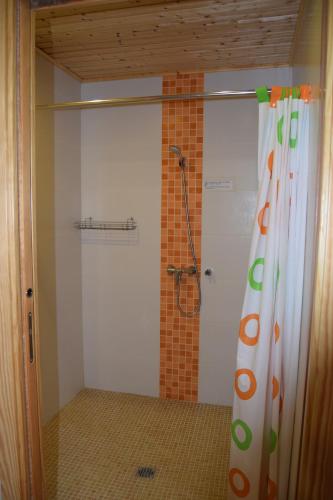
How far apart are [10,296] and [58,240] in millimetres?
1729

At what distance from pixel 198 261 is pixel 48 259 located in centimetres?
111

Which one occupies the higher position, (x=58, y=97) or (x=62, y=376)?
(x=58, y=97)

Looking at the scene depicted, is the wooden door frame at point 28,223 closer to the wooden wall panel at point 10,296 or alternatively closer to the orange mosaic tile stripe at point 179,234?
the wooden wall panel at point 10,296

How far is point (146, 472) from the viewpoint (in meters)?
2.11

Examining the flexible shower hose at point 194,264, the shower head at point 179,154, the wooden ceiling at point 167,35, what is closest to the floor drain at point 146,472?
the flexible shower hose at point 194,264

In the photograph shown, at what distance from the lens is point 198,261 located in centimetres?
272

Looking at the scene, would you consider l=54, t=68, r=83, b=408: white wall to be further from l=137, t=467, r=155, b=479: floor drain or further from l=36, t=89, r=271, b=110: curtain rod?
l=137, t=467, r=155, b=479: floor drain

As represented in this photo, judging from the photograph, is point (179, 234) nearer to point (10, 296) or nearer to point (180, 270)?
point (180, 270)

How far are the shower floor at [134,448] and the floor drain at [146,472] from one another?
1 centimetres

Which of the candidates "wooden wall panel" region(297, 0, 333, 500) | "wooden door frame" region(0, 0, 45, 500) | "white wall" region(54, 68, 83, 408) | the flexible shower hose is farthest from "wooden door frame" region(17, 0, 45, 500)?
the flexible shower hose

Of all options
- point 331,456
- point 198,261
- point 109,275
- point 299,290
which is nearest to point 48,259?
point 109,275

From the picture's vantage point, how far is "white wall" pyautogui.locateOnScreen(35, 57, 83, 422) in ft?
7.87

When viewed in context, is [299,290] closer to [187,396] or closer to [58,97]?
[187,396]

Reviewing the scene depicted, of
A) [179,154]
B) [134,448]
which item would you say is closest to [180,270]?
[179,154]
